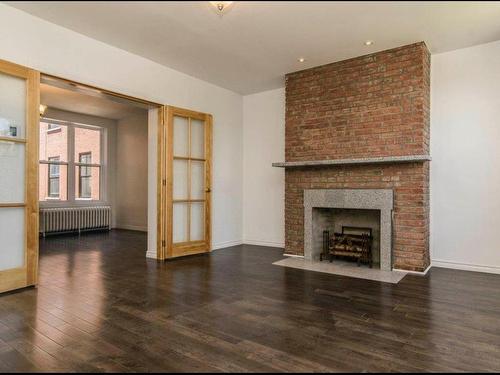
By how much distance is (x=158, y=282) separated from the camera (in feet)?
12.5

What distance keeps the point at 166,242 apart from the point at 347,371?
366 cm

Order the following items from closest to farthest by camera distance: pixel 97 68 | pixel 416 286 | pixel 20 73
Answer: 1. pixel 20 73
2. pixel 416 286
3. pixel 97 68

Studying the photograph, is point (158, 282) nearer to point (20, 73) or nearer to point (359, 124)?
point (20, 73)

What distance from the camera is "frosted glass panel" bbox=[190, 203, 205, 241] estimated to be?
554 cm

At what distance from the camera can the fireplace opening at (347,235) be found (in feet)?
15.5

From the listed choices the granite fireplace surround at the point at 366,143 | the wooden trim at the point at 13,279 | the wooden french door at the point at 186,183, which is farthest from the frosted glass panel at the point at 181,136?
the wooden trim at the point at 13,279

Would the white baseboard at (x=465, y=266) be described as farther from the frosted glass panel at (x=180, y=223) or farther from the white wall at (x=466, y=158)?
the frosted glass panel at (x=180, y=223)

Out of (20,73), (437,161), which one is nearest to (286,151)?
(437,161)

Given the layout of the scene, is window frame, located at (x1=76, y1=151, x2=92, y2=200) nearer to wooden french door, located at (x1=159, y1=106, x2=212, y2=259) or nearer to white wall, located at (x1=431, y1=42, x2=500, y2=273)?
wooden french door, located at (x1=159, y1=106, x2=212, y2=259)

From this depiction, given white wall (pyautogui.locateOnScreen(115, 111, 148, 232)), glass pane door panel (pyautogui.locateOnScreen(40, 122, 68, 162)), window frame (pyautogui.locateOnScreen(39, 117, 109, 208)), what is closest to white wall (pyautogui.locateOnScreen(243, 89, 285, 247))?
white wall (pyautogui.locateOnScreen(115, 111, 148, 232))

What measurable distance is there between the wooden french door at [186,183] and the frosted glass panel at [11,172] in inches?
75.6

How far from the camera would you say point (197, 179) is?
5633 millimetres

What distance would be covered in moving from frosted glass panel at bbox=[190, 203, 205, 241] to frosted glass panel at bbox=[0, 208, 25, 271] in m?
2.50

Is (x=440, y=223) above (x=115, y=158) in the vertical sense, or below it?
below
